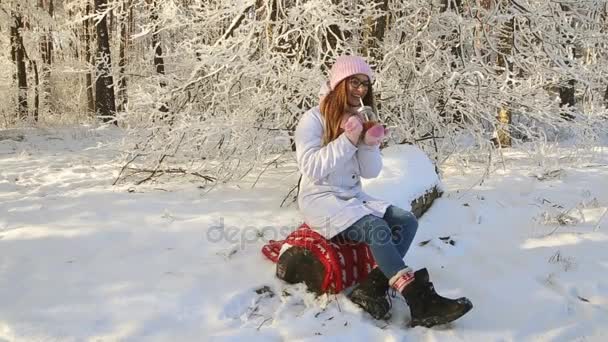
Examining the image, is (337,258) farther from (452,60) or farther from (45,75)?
(45,75)

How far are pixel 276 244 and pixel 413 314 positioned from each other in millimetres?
1079

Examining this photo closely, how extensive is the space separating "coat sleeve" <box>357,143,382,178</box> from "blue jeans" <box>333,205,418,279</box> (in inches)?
9.6

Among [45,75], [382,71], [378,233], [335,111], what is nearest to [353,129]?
[335,111]

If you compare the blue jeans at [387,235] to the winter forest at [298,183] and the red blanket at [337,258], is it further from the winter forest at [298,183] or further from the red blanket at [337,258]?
the winter forest at [298,183]

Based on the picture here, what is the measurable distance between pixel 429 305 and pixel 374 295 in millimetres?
310

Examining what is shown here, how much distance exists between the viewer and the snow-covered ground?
2482 mm

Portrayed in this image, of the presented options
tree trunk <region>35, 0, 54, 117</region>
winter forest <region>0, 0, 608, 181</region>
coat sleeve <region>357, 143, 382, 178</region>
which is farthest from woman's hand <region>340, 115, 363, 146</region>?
tree trunk <region>35, 0, 54, 117</region>

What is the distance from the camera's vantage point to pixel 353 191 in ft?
9.50

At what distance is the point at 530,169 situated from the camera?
6.12m

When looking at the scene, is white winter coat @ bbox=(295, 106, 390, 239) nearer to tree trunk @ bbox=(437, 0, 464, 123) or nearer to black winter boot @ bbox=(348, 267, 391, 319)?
black winter boot @ bbox=(348, 267, 391, 319)

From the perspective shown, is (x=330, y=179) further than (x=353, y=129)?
Yes

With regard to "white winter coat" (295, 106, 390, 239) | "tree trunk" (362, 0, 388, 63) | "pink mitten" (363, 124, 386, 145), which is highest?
"tree trunk" (362, 0, 388, 63)

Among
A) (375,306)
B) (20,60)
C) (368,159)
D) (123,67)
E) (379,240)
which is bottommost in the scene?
(375,306)

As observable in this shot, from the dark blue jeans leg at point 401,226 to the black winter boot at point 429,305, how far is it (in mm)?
329
